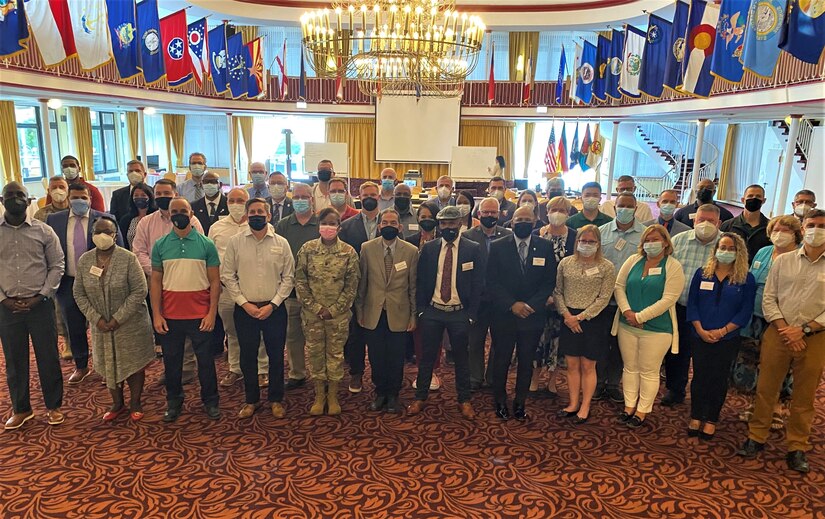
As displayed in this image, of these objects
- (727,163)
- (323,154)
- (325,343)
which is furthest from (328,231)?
(727,163)

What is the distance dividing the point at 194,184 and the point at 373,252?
316cm

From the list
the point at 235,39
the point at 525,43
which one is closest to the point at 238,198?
the point at 235,39

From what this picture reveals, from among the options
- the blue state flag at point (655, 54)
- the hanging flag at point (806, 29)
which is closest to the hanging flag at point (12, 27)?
the hanging flag at point (806, 29)

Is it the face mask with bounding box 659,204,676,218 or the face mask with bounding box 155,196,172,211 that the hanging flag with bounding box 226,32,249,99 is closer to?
the face mask with bounding box 155,196,172,211

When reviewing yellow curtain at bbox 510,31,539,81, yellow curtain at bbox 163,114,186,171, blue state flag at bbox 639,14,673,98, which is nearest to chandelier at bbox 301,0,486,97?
blue state flag at bbox 639,14,673,98

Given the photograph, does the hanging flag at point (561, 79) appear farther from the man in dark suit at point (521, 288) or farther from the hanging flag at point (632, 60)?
the man in dark suit at point (521, 288)

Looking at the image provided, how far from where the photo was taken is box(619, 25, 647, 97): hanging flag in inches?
455

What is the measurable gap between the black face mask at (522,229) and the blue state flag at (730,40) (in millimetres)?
6037

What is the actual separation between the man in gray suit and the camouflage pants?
0.20 meters

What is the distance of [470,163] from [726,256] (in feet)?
44.8

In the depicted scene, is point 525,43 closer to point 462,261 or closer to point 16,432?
point 462,261

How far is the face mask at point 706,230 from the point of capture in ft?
13.6

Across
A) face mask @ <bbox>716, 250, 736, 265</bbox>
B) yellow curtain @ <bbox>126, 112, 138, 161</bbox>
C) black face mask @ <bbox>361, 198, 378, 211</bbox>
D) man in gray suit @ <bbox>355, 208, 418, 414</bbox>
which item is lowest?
man in gray suit @ <bbox>355, 208, 418, 414</bbox>

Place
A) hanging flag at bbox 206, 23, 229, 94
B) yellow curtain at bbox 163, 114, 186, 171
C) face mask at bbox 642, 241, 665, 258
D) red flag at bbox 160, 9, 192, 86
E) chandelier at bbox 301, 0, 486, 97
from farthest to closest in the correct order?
yellow curtain at bbox 163, 114, 186, 171
hanging flag at bbox 206, 23, 229, 94
red flag at bbox 160, 9, 192, 86
chandelier at bbox 301, 0, 486, 97
face mask at bbox 642, 241, 665, 258
